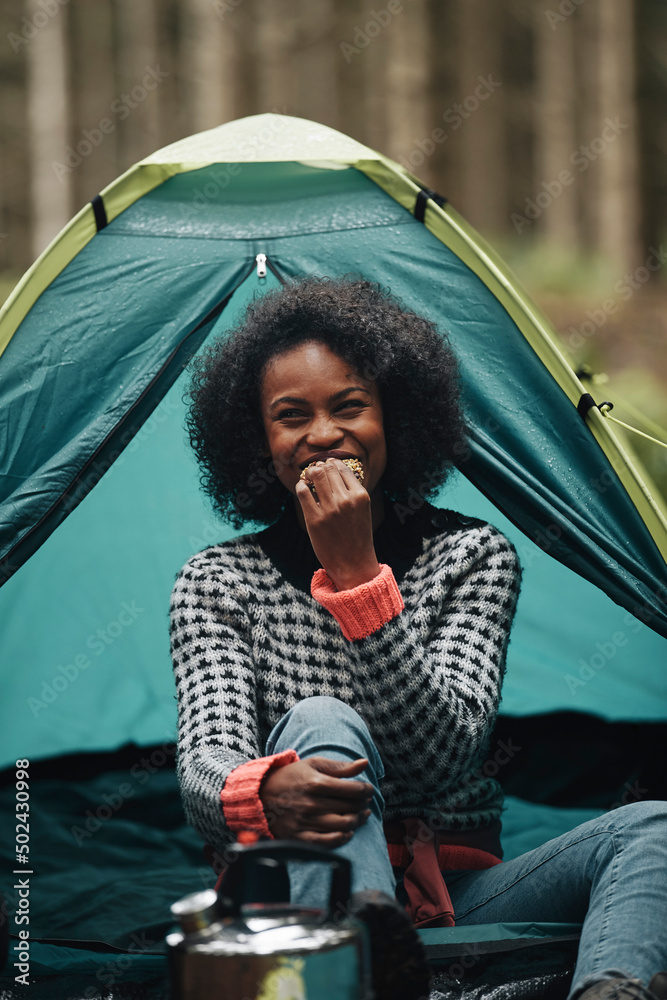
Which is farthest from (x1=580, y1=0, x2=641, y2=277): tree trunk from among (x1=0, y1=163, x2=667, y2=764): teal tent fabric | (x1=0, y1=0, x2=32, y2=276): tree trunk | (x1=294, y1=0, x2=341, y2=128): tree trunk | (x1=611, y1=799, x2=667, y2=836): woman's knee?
(x1=611, y1=799, x2=667, y2=836): woman's knee

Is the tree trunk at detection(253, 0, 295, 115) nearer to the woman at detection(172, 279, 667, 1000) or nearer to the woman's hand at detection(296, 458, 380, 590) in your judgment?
the woman at detection(172, 279, 667, 1000)

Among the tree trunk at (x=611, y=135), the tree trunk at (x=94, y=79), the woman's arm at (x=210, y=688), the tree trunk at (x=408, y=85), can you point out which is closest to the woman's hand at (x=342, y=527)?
the woman's arm at (x=210, y=688)

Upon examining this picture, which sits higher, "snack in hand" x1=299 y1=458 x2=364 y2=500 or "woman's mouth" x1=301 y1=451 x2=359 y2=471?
"woman's mouth" x1=301 y1=451 x2=359 y2=471

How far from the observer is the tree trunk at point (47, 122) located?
30.8 ft

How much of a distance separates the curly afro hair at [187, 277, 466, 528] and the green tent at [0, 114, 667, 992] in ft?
0.38

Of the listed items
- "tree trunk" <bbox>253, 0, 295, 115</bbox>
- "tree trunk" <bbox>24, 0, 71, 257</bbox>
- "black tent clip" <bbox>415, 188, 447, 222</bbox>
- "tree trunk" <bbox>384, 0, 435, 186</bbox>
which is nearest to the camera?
"black tent clip" <bbox>415, 188, 447, 222</bbox>

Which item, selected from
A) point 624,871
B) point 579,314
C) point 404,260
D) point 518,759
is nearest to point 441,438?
point 404,260

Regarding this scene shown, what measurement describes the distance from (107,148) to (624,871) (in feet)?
39.0

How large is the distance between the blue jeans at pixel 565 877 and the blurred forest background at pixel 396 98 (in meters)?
7.84

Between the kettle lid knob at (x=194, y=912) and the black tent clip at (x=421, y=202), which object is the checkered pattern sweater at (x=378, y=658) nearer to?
the kettle lid knob at (x=194, y=912)

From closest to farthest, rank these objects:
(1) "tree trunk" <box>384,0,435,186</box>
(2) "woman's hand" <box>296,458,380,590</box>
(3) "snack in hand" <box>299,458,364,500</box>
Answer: (2) "woman's hand" <box>296,458,380,590</box> < (3) "snack in hand" <box>299,458,364,500</box> < (1) "tree trunk" <box>384,0,435,186</box>

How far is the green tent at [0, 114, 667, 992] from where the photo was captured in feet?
6.74

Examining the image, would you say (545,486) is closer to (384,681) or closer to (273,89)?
(384,681)

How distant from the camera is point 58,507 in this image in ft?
6.65
